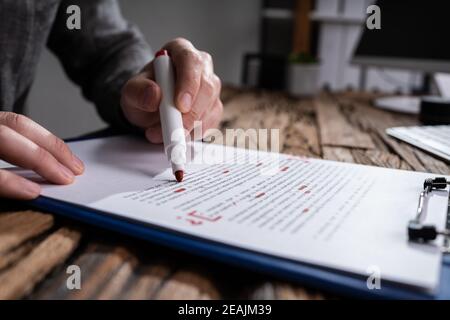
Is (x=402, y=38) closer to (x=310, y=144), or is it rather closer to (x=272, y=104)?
(x=272, y=104)

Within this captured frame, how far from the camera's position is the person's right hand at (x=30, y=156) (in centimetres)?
31

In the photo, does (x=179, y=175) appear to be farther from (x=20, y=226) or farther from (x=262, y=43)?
(x=262, y=43)

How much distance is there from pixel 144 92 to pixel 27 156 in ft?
0.53

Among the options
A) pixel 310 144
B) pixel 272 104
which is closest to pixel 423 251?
pixel 310 144

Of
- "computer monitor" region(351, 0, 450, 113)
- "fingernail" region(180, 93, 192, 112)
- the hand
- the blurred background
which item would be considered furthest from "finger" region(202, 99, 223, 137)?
the blurred background

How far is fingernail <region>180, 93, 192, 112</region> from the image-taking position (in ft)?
1.44

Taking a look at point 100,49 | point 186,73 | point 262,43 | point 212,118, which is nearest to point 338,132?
point 212,118

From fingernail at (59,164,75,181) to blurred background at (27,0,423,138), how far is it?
86cm

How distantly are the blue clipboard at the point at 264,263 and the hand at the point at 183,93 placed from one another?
200 millimetres

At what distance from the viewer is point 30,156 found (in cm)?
34

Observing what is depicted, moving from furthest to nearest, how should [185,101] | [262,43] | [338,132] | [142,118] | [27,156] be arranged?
[262,43], [338,132], [142,118], [185,101], [27,156]

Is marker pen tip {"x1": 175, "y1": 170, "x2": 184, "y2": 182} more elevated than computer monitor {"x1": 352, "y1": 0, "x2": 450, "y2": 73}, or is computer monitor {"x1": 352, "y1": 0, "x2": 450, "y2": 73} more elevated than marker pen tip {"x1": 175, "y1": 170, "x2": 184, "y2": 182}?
computer monitor {"x1": 352, "y1": 0, "x2": 450, "y2": 73}

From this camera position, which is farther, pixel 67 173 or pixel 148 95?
pixel 148 95

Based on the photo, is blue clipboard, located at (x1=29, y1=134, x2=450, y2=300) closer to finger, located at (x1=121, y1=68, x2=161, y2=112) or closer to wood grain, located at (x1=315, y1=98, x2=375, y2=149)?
finger, located at (x1=121, y1=68, x2=161, y2=112)
